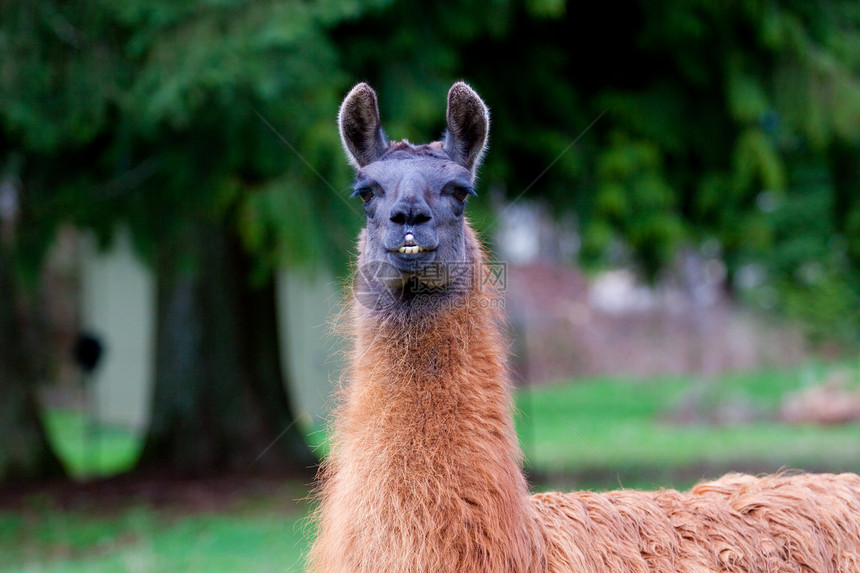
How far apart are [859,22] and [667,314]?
38.7ft

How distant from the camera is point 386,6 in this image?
7.02m

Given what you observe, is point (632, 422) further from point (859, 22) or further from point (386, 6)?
point (386, 6)

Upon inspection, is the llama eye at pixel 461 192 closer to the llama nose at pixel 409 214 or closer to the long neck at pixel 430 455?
the llama nose at pixel 409 214

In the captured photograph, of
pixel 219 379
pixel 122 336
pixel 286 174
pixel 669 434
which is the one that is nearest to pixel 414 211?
pixel 286 174

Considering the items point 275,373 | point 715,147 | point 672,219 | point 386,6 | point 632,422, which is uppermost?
point 386,6

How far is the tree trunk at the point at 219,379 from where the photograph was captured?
9.77 m

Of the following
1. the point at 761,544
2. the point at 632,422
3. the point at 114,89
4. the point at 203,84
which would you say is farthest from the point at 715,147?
the point at 632,422

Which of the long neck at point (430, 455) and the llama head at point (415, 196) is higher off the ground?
the llama head at point (415, 196)

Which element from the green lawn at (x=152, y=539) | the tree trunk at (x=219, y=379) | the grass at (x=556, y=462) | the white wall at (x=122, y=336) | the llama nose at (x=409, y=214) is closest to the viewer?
the llama nose at (x=409, y=214)

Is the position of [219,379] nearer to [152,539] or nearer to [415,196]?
[152,539]

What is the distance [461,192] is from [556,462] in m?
8.71

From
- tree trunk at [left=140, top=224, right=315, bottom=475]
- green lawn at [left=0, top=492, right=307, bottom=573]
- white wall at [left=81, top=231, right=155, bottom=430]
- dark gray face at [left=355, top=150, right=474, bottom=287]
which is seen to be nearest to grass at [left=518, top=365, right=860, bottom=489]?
green lawn at [left=0, top=492, right=307, bottom=573]

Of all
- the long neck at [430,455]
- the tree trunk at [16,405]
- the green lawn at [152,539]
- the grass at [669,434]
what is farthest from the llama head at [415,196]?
the tree trunk at [16,405]

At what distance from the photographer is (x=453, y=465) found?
258cm
